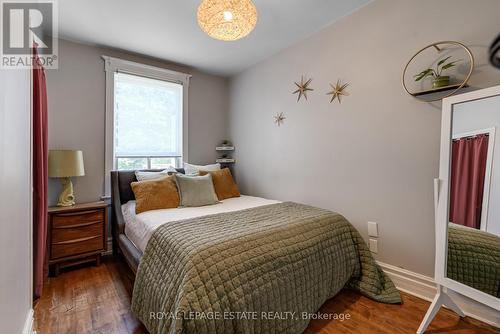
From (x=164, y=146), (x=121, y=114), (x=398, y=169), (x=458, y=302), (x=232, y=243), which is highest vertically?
(x=121, y=114)

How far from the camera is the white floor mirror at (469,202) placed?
1339mm

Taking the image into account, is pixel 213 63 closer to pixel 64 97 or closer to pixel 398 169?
pixel 64 97

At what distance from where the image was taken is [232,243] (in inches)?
54.6

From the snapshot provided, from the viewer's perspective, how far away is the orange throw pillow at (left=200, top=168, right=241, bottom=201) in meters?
2.93

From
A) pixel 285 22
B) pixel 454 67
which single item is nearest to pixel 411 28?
pixel 454 67

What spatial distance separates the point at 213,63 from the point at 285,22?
1305 millimetres

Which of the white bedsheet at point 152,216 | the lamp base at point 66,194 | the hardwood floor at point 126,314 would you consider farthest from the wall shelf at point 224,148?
the hardwood floor at point 126,314

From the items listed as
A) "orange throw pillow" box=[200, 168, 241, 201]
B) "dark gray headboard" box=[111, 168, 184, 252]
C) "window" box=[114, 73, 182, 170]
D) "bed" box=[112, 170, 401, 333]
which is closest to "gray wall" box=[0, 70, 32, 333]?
"bed" box=[112, 170, 401, 333]

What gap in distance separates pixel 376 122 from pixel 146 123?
110 inches

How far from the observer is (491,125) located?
4.45ft

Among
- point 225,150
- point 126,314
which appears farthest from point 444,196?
point 225,150

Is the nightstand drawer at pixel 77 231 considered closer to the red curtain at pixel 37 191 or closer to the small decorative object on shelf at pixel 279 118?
the red curtain at pixel 37 191

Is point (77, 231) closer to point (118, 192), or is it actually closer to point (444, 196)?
point (118, 192)

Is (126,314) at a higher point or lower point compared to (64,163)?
lower
